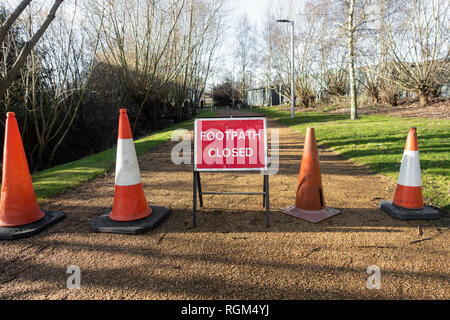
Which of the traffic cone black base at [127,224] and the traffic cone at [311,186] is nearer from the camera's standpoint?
the traffic cone black base at [127,224]

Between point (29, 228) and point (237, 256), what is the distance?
8.48 ft

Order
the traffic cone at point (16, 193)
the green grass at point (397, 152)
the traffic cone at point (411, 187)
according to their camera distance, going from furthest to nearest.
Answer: the green grass at point (397, 152) → the traffic cone at point (411, 187) → the traffic cone at point (16, 193)

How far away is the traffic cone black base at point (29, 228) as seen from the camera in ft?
10.8

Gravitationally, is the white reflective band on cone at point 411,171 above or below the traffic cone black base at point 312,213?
above

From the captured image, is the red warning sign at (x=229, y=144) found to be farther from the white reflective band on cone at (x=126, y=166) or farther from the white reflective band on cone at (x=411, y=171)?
the white reflective band on cone at (x=411, y=171)

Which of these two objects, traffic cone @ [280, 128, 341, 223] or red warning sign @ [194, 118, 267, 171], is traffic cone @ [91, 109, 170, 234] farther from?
traffic cone @ [280, 128, 341, 223]

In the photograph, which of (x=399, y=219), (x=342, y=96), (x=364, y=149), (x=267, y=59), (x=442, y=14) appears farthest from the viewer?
(x=267, y=59)

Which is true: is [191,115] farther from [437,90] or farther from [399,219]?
[399,219]

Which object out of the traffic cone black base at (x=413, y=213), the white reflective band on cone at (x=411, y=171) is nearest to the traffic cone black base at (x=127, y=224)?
the traffic cone black base at (x=413, y=213)

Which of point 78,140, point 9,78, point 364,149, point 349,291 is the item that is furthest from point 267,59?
point 349,291

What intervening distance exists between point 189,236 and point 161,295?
1076 mm

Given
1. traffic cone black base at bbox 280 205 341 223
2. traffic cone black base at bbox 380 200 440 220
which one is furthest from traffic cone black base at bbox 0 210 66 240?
traffic cone black base at bbox 380 200 440 220

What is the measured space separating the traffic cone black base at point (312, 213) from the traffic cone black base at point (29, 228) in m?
3.06

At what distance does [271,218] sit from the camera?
3814 millimetres
